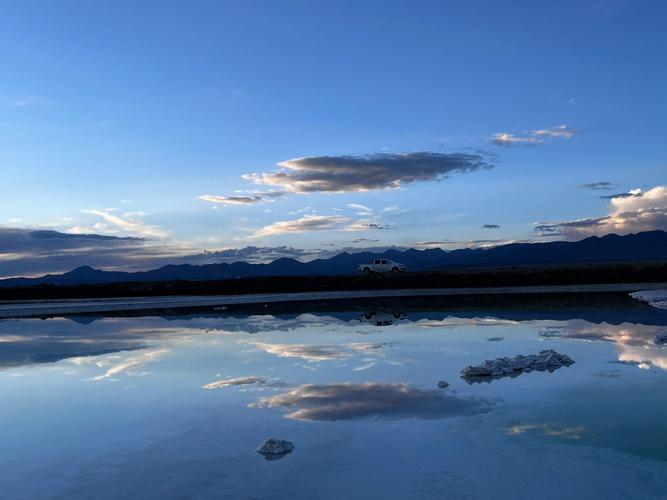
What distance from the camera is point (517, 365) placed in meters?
14.7

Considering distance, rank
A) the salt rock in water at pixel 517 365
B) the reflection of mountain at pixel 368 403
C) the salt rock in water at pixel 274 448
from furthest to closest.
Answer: the salt rock in water at pixel 517 365 < the reflection of mountain at pixel 368 403 < the salt rock in water at pixel 274 448

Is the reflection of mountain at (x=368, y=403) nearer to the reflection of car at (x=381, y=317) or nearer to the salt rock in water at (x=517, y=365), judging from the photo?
the salt rock in water at (x=517, y=365)

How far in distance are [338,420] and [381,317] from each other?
18.9 meters

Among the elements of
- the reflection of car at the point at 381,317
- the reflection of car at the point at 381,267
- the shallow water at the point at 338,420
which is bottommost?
the shallow water at the point at 338,420

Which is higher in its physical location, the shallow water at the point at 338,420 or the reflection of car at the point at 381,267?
the reflection of car at the point at 381,267

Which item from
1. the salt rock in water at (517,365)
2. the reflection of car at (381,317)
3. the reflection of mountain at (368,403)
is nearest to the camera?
the reflection of mountain at (368,403)

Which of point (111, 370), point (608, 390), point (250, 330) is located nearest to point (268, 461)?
point (608, 390)

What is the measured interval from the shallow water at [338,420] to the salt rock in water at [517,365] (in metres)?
0.36

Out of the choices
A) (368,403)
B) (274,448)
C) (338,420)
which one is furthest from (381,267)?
(274,448)

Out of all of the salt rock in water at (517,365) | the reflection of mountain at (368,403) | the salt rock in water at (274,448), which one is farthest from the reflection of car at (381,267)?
the salt rock in water at (274,448)

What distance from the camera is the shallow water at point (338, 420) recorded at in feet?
24.9

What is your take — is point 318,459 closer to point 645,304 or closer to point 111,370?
point 111,370

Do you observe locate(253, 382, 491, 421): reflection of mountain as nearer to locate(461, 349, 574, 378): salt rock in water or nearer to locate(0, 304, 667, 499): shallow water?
locate(0, 304, 667, 499): shallow water

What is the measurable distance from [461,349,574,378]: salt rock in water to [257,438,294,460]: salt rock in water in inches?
249
